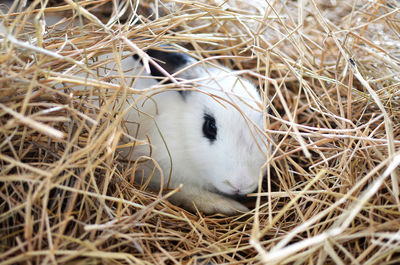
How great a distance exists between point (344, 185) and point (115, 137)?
3.14 ft

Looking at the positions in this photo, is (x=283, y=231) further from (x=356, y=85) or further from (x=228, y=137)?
(x=356, y=85)

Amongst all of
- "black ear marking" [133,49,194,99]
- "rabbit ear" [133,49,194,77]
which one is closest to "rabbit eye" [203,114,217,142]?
"black ear marking" [133,49,194,99]

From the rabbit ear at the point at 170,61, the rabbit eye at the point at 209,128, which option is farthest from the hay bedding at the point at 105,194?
the rabbit eye at the point at 209,128

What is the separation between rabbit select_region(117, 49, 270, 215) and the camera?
1.80 meters

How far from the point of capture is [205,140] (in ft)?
6.23

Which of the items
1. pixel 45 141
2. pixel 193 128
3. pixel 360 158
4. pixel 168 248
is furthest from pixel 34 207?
pixel 360 158

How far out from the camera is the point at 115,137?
4.72ft

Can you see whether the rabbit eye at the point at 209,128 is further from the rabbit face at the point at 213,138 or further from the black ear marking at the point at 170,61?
the black ear marking at the point at 170,61

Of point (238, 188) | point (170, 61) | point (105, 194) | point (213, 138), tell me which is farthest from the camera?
point (170, 61)

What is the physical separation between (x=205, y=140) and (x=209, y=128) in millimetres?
67

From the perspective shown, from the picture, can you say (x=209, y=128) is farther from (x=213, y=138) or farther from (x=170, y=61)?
(x=170, y=61)

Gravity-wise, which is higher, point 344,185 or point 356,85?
point 356,85

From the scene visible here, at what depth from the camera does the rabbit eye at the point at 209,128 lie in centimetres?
189

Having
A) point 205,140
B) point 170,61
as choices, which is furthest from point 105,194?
point 170,61
